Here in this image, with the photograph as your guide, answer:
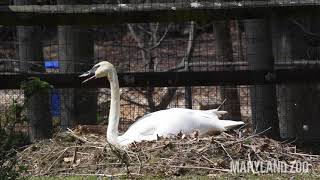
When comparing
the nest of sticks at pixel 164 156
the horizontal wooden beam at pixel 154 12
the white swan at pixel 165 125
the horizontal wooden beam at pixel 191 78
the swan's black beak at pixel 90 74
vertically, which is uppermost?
the horizontal wooden beam at pixel 154 12

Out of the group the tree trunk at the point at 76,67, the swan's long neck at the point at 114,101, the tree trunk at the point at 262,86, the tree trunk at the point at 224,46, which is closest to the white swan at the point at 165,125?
the swan's long neck at the point at 114,101

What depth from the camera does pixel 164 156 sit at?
6953mm

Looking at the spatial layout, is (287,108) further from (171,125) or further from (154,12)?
(154,12)

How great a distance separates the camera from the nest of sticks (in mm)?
6691

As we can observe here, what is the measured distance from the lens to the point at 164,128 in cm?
773

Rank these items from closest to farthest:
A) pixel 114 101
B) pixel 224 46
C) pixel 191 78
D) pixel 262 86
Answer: pixel 114 101
pixel 191 78
pixel 262 86
pixel 224 46

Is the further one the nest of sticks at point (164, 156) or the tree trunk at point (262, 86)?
the tree trunk at point (262, 86)

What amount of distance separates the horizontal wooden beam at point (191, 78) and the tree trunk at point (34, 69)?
316mm

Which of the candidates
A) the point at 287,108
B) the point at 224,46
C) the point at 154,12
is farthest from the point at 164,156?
the point at 224,46

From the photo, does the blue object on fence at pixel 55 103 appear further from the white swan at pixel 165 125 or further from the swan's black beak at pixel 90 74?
the white swan at pixel 165 125

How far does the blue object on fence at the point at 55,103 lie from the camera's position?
31.0 feet

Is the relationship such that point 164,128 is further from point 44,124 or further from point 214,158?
point 44,124

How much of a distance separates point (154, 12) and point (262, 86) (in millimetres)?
1807

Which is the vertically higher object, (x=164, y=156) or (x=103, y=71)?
(x=103, y=71)
